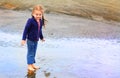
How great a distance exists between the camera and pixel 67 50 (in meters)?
10.4

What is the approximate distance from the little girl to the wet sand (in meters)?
0.23

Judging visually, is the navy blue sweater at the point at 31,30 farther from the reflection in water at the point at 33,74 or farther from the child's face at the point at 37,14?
the reflection in water at the point at 33,74

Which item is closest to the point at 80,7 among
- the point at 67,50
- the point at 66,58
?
the point at 67,50

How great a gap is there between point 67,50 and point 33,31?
2400 mm

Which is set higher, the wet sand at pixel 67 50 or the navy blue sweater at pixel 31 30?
the navy blue sweater at pixel 31 30

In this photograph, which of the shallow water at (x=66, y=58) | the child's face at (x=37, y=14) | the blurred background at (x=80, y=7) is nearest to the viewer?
the child's face at (x=37, y=14)

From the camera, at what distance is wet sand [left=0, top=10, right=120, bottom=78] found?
817 centimetres

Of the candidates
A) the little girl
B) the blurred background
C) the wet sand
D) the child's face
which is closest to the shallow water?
the wet sand

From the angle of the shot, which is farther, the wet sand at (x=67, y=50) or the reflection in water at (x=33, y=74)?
the wet sand at (x=67, y=50)

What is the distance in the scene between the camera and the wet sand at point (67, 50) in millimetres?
8172

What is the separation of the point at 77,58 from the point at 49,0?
486 inches

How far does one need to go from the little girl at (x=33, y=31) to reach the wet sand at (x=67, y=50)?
232 millimetres

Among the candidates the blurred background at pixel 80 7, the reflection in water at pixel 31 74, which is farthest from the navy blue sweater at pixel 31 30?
the blurred background at pixel 80 7

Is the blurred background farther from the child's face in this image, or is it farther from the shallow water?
the child's face
